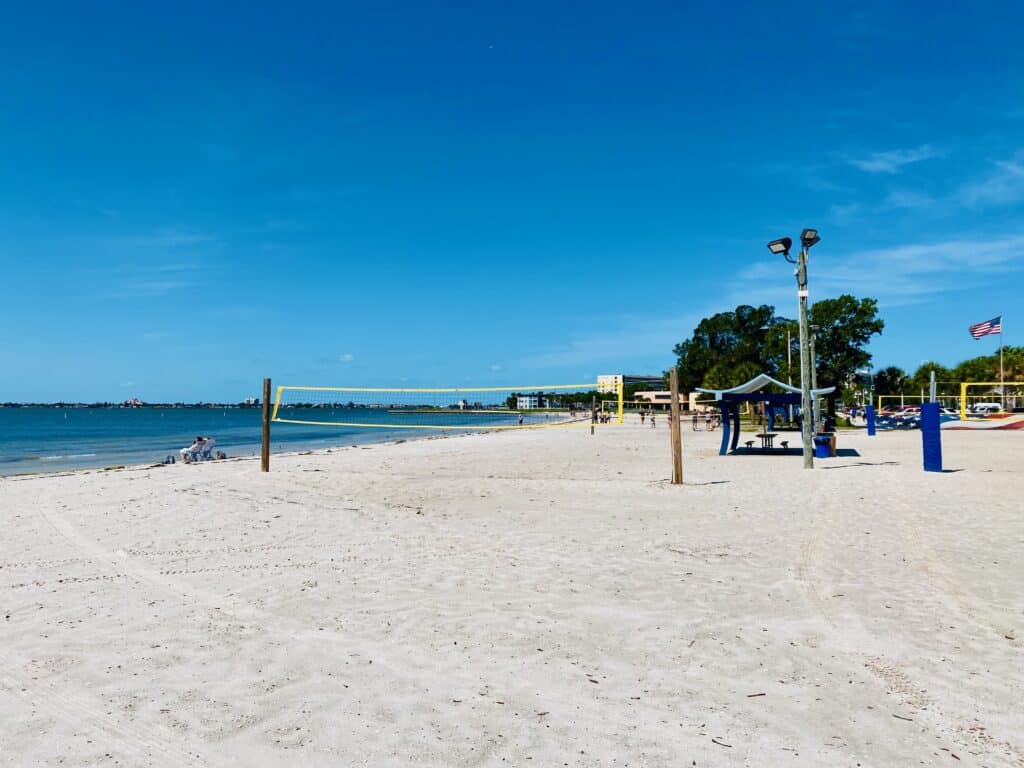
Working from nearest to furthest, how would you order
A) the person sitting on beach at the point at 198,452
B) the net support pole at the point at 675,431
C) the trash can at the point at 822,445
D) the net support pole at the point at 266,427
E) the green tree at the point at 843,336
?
the net support pole at the point at 675,431
the net support pole at the point at 266,427
the trash can at the point at 822,445
the person sitting on beach at the point at 198,452
the green tree at the point at 843,336

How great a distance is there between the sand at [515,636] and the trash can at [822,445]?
279 inches

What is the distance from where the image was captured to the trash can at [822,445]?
49.0ft

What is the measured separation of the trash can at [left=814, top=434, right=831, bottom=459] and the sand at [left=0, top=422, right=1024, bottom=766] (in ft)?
23.2

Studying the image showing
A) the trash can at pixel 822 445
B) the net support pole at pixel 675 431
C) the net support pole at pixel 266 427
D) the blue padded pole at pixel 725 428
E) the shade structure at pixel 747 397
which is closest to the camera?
the net support pole at pixel 675 431

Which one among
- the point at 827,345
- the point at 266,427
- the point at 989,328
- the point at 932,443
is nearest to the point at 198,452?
the point at 266,427

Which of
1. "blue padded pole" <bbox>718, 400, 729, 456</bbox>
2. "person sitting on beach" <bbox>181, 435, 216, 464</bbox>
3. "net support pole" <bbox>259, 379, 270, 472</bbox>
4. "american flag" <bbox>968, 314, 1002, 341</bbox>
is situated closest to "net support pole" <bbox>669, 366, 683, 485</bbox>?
"blue padded pole" <bbox>718, 400, 729, 456</bbox>

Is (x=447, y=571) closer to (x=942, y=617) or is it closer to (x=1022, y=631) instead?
(x=942, y=617)

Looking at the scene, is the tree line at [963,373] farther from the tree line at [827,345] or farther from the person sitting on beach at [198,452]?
the person sitting on beach at [198,452]

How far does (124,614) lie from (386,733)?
248 centimetres

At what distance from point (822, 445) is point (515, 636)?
1353cm

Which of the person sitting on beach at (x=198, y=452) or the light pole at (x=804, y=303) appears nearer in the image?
the light pole at (x=804, y=303)

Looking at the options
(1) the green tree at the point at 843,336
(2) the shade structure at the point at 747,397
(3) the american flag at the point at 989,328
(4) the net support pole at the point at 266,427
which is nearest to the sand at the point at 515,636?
(4) the net support pole at the point at 266,427

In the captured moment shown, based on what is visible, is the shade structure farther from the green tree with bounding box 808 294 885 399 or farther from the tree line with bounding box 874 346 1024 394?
the tree line with bounding box 874 346 1024 394

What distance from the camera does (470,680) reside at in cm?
315
